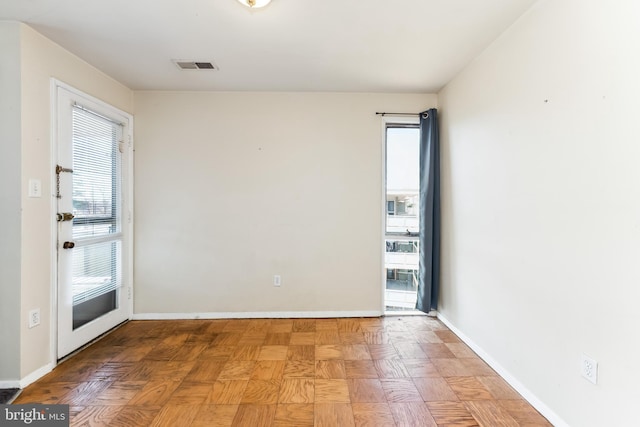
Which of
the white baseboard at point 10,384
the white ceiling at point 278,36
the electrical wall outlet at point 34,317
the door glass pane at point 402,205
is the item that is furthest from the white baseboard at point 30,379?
the door glass pane at point 402,205

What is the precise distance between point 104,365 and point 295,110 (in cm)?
293

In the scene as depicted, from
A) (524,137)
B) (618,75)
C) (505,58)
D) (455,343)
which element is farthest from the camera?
(455,343)

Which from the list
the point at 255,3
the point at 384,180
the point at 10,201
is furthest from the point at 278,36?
the point at 10,201

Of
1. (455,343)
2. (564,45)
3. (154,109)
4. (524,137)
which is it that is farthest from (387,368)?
(154,109)

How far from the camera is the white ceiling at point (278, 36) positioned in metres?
1.89

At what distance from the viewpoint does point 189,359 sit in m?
2.45

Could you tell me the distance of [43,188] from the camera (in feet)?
7.18

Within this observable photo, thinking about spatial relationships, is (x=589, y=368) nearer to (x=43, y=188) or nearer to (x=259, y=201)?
(x=259, y=201)

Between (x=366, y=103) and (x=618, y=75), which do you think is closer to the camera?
(x=618, y=75)

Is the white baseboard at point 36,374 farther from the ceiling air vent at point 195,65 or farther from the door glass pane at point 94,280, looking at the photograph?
the ceiling air vent at point 195,65

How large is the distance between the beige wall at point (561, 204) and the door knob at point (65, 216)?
3.41 meters

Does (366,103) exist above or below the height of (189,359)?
above

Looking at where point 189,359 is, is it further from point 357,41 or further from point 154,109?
point 357,41

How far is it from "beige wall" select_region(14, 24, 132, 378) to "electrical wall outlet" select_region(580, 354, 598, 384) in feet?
11.4
